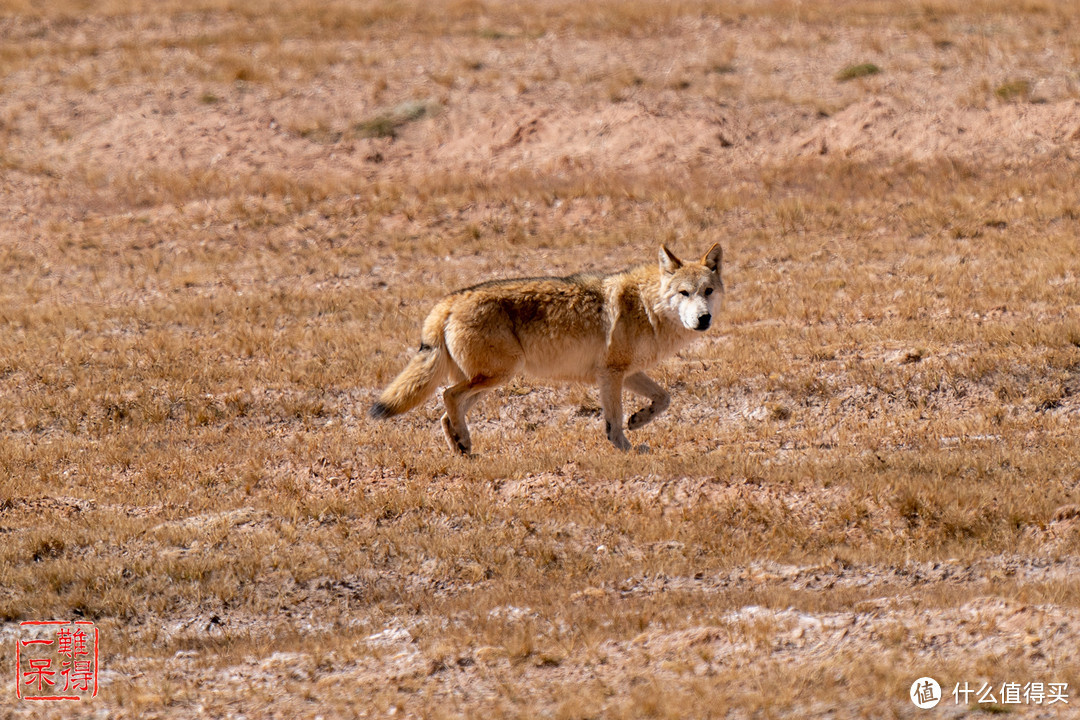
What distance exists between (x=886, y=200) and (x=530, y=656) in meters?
16.6

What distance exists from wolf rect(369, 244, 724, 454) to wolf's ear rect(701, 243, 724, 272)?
13 millimetres

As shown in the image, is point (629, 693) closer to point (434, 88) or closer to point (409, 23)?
point (434, 88)

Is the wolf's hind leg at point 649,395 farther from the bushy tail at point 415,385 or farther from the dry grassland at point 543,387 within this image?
the bushy tail at point 415,385

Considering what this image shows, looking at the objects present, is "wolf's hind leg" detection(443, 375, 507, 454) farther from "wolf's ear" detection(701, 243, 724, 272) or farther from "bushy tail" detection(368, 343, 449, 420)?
"wolf's ear" detection(701, 243, 724, 272)

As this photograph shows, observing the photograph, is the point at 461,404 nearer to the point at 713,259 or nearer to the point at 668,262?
the point at 668,262

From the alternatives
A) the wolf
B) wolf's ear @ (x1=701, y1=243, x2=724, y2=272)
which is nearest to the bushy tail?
the wolf

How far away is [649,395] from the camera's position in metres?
11.3

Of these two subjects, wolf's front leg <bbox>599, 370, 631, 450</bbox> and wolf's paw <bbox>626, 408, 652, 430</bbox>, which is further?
wolf's paw <bbox>626, 408, 652, 430</bbox>

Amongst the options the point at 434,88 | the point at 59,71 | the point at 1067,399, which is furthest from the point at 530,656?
the point at 59,71

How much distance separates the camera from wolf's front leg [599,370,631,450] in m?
10.9

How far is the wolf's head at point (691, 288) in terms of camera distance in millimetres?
10227

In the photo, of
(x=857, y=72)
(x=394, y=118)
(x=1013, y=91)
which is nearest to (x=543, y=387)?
(x=394, y=118)

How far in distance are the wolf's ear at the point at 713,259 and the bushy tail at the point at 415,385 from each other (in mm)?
2610

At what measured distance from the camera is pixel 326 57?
31891 mm
